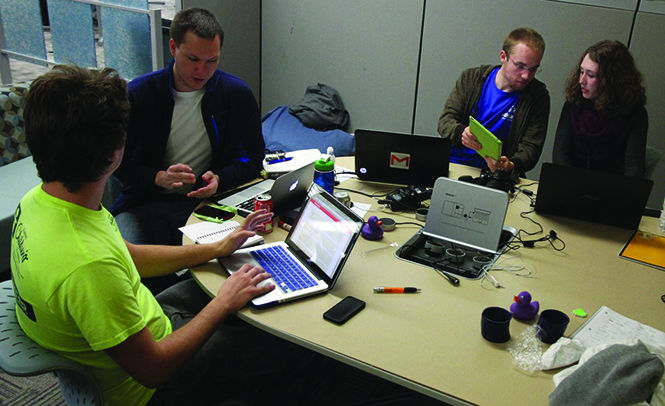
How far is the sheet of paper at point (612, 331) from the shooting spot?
1396 mm

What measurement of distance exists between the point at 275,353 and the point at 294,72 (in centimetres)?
323

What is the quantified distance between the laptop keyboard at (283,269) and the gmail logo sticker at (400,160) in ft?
2.68

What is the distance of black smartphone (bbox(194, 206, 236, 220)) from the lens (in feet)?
6.72

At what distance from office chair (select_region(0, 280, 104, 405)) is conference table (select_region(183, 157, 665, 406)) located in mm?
415

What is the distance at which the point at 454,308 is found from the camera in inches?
60.0

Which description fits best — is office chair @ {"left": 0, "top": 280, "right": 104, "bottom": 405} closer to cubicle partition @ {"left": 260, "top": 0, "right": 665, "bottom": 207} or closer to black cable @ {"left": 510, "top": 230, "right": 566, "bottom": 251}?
black cable @ {"left": 510, "top": 230, "right": 566, "bottom": 251}

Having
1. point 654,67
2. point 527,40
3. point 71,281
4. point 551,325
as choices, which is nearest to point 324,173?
point 551,325

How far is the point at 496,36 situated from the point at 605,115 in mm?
1189

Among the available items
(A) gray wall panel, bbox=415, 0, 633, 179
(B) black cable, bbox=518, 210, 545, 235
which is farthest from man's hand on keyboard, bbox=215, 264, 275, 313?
(A) gray wall panel, bbox=415, 0, 633, 179

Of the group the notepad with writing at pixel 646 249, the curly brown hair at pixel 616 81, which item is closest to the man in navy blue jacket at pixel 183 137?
the notepad with writing at pixel 646 249

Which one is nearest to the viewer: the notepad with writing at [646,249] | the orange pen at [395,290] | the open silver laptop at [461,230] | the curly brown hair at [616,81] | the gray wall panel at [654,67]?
the orange pen at [395,290]

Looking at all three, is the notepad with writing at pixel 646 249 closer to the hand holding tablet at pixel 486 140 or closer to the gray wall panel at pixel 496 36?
the hand holding tablet at pixel 486 140

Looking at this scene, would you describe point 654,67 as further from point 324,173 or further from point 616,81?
point 324,173

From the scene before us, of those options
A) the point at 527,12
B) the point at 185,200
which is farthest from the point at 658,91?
the point at 185,200
